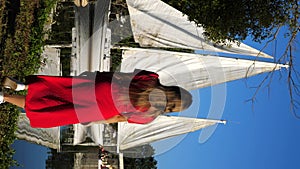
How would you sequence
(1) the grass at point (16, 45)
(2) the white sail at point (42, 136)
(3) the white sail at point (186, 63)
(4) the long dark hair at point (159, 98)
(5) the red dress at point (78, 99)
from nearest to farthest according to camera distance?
(4) the long dark hair at point (159, 98) < (5) the red dress at point (78, 99) < (1) the grass at point (16, 45) < (2) the white sail at point (42, 136) < (3) the white sail at point (186, 63)

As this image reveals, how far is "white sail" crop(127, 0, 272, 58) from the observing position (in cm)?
816

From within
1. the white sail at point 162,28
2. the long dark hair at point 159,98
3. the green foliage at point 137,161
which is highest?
the white sail at point 162,28

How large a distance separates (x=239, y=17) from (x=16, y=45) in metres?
3.55

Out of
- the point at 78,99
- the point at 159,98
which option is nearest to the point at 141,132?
the point at 78,99

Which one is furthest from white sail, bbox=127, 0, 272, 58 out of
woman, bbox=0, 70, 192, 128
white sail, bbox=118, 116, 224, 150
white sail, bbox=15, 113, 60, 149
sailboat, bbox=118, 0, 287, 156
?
woman, bbox=0, 70, 192, 128

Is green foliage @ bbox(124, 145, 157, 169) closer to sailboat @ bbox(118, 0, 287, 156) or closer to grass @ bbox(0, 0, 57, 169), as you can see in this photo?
sailboat @ bbox(118, 0, 287, 156)

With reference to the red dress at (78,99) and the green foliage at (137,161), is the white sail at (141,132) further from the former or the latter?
the red dress at (78,99)

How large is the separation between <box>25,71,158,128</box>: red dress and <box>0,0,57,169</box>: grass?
1.37 m

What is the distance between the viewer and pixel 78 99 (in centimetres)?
421

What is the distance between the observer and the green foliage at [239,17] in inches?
271

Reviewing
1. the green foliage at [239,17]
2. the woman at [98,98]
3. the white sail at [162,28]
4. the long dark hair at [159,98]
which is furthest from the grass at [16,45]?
the green foliage at [239,17]

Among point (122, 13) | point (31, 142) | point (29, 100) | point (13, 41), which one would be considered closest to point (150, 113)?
point (29, 100)

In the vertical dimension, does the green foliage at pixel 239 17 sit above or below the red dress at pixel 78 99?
above

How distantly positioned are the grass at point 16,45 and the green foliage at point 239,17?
8.95ft
